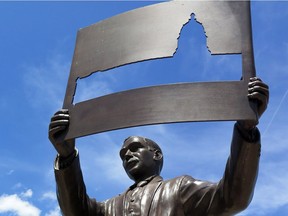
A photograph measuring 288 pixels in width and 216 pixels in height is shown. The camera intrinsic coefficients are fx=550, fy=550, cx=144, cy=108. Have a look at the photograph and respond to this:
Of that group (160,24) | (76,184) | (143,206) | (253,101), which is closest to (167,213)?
(143,206)

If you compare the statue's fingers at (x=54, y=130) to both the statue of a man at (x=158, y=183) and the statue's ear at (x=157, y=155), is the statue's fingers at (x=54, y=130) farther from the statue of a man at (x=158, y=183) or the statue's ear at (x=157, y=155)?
the statue's ear at (x=157, y=155)

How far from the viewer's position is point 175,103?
398 centimetres

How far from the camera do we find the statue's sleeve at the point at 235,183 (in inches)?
164

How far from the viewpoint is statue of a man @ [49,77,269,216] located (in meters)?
4.18

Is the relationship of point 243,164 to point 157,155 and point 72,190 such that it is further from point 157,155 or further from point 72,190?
point 72,190

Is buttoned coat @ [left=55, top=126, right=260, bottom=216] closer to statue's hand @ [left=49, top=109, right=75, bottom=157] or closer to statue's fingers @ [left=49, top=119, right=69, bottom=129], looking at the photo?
statue's hand @ [left=49, top=109, right=75, bottom=157]

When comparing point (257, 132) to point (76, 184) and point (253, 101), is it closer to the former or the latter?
point (253, 101)

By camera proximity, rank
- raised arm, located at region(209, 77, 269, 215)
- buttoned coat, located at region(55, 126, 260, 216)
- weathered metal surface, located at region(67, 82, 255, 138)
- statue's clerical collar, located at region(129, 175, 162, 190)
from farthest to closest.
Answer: statue's clerical collar, located at region(129, 175, 162, 190) < buttoned coat, located at region(55, 126, 260, 216) < raised arm, located at region(209, 77, 269, 215) < weathered metal surface, located at region(67, 82, 255, 138)

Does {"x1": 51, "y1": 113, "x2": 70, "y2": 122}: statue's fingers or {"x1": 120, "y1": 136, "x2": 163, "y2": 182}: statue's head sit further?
{"x1": 120, "y1": 136, "x2": 163, "y2": 182}: statue's head

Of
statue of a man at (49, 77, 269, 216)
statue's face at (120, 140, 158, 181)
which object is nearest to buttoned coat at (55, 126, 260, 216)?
statue of a man at (49, 77, 269, 216)

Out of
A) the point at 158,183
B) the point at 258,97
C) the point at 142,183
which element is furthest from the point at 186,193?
the point at 258,97

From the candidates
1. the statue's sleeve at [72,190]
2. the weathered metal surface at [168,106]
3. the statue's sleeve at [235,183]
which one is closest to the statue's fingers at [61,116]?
the weathered metal surface at [168,106]

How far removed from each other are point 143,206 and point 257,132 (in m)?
1.18

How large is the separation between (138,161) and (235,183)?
112cm
